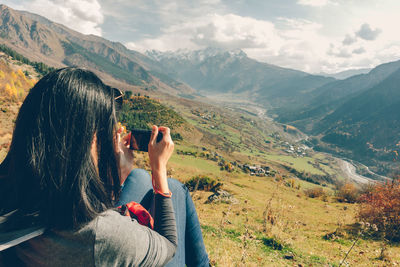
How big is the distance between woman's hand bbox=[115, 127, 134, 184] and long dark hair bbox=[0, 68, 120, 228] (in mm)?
303

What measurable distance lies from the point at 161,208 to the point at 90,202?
479mm

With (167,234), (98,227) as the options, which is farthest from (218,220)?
(98,227)

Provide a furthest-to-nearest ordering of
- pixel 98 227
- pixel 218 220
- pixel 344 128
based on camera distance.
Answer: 1. pixel 344 128
2. pixel 218 220
3. pixel 98 227

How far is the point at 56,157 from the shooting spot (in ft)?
3.96

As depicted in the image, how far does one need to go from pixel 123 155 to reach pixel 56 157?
0.56m

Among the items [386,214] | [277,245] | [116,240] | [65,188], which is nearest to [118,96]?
[65,188]

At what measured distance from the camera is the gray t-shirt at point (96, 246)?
3.72 ft

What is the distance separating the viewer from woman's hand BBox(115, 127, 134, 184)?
1.65 m

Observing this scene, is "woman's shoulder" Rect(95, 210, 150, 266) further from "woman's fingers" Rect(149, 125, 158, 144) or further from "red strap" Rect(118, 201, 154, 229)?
"woman's fingers" Rect(149, 125, 158, 144)

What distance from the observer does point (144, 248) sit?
4.08 feet

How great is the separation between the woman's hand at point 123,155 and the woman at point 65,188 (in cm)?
27

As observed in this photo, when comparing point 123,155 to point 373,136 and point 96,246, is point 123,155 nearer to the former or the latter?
point 96,246

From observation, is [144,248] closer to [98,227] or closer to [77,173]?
[98,227]

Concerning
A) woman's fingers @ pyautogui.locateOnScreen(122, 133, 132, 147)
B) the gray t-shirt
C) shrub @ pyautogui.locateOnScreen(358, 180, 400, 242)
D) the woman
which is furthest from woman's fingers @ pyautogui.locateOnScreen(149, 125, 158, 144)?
shrub @ pyautogui.locateOnScreen(358, 180, 400, 242)
